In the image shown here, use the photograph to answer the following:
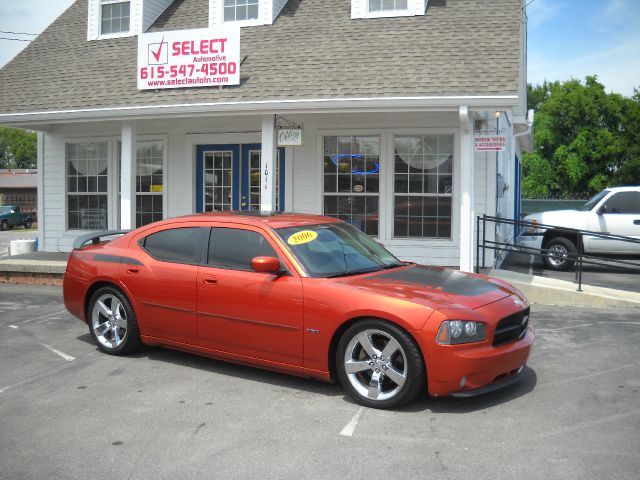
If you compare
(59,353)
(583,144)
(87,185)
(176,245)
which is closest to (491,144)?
(176,245)

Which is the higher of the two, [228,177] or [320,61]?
[320,61]

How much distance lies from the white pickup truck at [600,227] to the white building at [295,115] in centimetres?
119

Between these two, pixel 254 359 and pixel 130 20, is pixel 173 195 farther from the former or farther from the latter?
pixel 254 359

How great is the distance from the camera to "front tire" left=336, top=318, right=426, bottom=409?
4914 mm

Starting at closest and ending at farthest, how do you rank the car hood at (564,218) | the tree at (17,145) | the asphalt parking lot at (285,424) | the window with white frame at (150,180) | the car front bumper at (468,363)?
1. the asphalt parking lot at (285,424)
2. the car front bumper at (468,363)
3. the window with white frame at (150,180)
4. the car hood at (564,218)
5. the tree at (17,145)

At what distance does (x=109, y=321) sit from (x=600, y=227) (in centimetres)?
1075

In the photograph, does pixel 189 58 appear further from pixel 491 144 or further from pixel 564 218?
pixel 564 218

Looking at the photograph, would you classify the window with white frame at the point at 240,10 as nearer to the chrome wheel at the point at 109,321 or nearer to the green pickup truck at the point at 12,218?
the chrome wheel at the point at 109,321

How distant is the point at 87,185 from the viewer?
14.1 m

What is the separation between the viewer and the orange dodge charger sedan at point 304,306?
4910 millimetres

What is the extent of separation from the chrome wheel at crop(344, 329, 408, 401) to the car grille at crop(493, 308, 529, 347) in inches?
30.5

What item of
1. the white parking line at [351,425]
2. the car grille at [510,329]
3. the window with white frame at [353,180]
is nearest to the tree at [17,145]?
the window with white frame at [353,180]

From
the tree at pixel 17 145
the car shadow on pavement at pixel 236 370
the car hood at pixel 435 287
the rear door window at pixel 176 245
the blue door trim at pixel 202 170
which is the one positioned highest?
the tree at pixel 17 145

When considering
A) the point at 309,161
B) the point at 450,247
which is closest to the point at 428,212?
the point at 450,247
